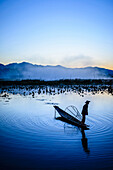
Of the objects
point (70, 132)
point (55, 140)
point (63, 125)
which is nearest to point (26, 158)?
point (55, 140)

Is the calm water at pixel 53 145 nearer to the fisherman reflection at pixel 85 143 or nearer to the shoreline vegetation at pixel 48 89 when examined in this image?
the fisherman reflection at pixel 85 143

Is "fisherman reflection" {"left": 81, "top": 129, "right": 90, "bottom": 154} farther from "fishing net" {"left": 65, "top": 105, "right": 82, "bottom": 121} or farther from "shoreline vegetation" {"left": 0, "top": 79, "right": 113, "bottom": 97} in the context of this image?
"shoreline vegetation" {"left": 0, "top": 79, "right": 113, "bottom": 97}

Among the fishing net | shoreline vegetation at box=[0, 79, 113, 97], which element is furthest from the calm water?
shoreline vegetation at box=[0, 79, 113, 97]

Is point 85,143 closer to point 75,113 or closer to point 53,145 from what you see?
point 53,145

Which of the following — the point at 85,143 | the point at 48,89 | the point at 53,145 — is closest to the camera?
the point at 53,145

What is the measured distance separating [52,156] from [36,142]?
1349mm

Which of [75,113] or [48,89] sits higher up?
[48,89]

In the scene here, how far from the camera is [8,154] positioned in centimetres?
588

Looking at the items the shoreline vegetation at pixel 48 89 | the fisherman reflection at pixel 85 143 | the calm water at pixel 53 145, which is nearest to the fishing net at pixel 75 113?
the calm water at pixel 53 145

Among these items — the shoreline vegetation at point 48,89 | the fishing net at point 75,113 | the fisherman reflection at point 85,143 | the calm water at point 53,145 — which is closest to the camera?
the calm water at point 53,145

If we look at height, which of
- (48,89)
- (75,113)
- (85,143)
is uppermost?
(48,89)

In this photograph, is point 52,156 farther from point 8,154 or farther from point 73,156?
point 8,154

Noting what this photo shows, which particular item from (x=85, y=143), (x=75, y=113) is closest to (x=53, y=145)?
(x=85, y=143)

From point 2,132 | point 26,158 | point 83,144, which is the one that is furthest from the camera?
point 2,132
